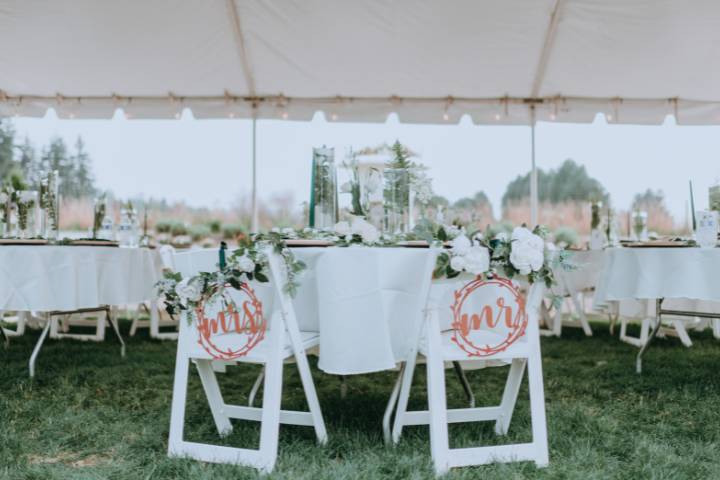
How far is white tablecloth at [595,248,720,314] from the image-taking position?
2.72m

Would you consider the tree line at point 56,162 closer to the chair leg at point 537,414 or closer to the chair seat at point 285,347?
the chair seat at point 285,347

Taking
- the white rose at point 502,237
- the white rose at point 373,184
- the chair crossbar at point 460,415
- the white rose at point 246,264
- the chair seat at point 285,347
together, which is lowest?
the chair crossbar at point 460,415

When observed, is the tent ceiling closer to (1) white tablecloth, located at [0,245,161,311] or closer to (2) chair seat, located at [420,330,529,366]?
(1) white tablecloth, located at [0,245,161,311]

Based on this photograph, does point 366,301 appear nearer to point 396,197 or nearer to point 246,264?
point 246,264

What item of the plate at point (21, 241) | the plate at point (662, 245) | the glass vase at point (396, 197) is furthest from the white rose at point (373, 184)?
the plate at point (21, 241)

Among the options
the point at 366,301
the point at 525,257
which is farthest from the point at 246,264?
the point at 525,257

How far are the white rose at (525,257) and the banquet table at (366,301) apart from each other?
0.79 feet

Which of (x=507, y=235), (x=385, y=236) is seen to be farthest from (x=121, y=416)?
(x=507, y=235)

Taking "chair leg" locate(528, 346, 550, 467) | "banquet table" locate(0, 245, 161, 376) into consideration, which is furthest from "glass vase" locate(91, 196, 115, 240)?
"chair leg" locate(528, 346, 550, 467)

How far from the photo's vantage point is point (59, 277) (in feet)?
10.1

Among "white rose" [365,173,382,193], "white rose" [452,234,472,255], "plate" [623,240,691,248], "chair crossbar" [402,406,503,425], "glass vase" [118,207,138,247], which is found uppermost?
"white rose" [365,173,382,193]

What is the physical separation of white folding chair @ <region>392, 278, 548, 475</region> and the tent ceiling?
3238 millimetres

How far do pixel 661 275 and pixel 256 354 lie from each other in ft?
7.10

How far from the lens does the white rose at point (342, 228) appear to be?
2.20 metres
